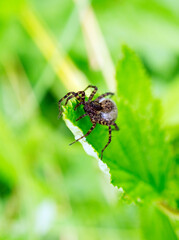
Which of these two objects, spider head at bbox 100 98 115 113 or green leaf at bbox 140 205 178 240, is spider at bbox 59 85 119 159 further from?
green leaf at bbox 140 205 178 240

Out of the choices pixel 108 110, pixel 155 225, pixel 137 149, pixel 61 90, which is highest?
pixel 61 90

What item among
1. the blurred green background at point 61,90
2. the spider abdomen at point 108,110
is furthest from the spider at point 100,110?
the blurred green background at point 61,90

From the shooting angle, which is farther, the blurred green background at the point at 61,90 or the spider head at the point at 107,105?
the blurred green background at the point at 61,90

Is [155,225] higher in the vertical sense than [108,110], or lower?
lower

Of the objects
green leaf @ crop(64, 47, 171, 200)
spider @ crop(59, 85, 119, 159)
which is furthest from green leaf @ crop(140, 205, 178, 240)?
spider @ crop(59, 85, 119, 159)

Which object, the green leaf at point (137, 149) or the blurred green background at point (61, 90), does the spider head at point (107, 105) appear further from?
the blurred green background at point (61, 90)

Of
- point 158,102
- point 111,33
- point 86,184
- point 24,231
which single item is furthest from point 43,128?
point 158,102

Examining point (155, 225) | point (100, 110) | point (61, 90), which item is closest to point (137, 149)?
point (155, 225)

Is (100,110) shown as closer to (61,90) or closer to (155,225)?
(155,225)

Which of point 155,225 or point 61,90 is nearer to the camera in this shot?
point 155,225
